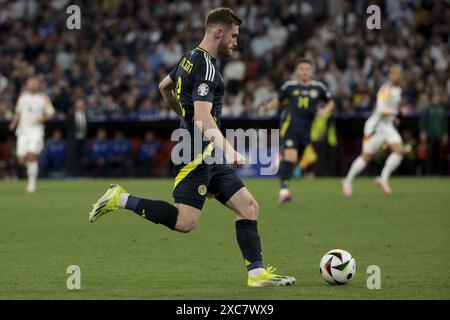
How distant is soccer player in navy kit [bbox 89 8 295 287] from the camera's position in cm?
868

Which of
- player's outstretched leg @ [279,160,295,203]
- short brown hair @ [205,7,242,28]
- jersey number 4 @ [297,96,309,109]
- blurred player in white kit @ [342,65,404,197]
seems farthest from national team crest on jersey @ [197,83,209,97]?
blurred player in white kit @ [342,65,404,197]

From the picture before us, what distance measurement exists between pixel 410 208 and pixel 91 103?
15.2m

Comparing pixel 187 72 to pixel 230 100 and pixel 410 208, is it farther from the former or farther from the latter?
pixel 230 100

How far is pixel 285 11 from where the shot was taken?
32.6m

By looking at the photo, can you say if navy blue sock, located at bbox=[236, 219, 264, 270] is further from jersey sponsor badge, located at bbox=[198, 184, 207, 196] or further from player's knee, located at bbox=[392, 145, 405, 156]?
player's knee, located at bbox=[392, 145, 405, 156]

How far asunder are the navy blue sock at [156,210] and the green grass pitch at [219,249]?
0.54 metres

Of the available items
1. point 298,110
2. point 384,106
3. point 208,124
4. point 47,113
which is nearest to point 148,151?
point 47,113

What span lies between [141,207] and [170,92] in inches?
42.1

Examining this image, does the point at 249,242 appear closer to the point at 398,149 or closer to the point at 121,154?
the point at 398,149

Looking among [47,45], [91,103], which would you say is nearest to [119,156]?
[91,103]

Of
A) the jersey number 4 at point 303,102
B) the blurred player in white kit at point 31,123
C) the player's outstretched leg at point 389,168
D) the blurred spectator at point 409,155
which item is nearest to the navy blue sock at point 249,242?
the jersey number 4 at point 303,102

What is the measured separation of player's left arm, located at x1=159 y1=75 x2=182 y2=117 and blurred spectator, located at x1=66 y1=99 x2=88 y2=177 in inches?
787

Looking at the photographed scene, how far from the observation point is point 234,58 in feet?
101

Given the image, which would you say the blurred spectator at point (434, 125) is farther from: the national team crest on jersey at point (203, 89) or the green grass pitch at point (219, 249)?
the national team crest on jersey at point (203, 89)
